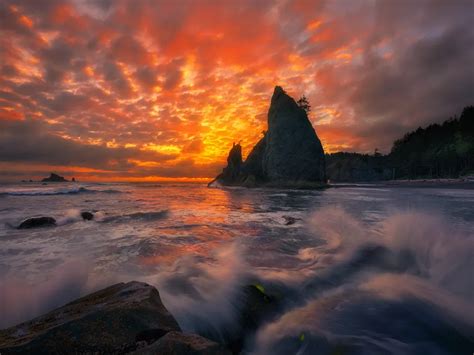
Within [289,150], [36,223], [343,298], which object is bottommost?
[343,298]

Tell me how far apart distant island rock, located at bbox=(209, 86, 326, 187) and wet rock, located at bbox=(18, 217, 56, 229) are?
182 ft

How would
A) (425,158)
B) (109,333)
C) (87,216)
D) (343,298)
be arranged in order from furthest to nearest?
(425,158), (87,216), (343,298), (109,333)

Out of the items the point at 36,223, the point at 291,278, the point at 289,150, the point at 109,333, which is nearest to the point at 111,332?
the point at 109,333

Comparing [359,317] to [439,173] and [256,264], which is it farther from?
[439,173]

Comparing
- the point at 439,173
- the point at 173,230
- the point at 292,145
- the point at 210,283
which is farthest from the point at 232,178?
the point at 439,173

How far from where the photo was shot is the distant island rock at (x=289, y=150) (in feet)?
210

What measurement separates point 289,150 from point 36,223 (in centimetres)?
6014

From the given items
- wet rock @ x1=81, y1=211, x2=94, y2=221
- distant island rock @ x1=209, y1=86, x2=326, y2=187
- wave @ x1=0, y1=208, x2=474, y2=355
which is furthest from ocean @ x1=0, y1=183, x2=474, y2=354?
distant island rock @ x1=209, y1=86, x2=326, y2=187

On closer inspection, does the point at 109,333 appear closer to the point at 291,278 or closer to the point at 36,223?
the point at 291,278

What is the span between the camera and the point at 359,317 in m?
3.64

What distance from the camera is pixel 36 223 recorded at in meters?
11.2

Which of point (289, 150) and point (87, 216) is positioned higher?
point (289, 150)

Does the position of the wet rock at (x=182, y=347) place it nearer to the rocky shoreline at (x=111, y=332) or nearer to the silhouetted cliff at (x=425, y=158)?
the rocky shoreline at (x=111, y=332)

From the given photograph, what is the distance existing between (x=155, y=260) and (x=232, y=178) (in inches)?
3140
